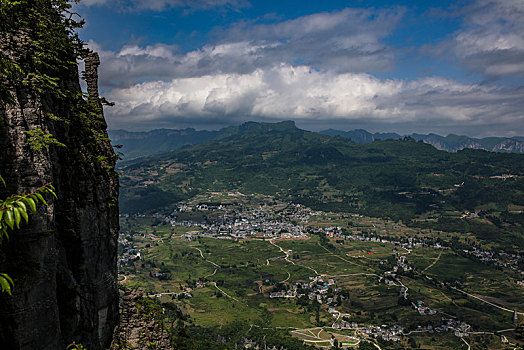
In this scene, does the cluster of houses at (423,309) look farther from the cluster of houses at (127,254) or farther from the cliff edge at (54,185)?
the cluster of houses at (127,254)

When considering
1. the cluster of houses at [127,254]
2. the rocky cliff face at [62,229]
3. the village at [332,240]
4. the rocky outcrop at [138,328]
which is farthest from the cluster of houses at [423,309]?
the cluster of houses at [127,254]

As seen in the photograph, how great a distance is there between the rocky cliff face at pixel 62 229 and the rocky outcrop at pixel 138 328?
53cm

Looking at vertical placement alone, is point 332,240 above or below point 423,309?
below

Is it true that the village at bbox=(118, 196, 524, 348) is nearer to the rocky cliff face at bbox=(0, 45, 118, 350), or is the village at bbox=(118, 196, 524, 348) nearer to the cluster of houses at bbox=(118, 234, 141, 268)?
the cluster of houses at bbox=(118, 234, 141, 268)

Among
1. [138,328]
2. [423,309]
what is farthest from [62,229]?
[423,309]

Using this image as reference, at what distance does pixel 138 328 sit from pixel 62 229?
530 centimetres

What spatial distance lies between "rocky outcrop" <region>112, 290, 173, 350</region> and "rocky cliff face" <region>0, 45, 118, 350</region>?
1.75 ft

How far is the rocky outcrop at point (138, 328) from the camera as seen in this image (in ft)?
41.9

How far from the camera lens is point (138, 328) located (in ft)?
43.3

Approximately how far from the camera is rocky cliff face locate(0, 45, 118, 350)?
25.2ft

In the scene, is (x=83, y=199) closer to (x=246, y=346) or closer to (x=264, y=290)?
(x=246, y=346)

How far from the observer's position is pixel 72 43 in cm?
1288

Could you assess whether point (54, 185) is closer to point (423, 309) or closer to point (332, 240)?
point (423, 309)

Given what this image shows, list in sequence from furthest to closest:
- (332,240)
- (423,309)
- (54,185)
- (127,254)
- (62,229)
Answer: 1. (332,240)
2. (127,254)
3. (423,309)
4. (62,229)
5. (54,185)
